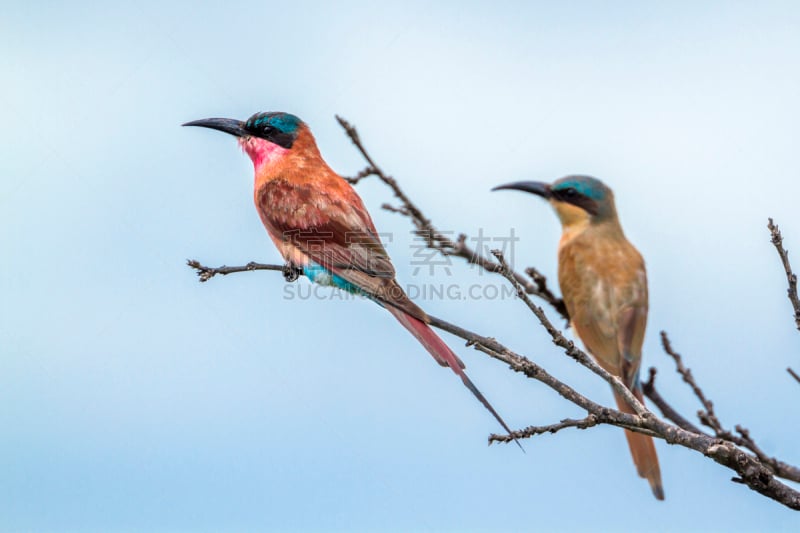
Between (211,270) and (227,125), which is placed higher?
(227,125)

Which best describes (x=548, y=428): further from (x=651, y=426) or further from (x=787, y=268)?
(x=787, y=268)

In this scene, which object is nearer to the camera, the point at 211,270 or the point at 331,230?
the point at 211,270

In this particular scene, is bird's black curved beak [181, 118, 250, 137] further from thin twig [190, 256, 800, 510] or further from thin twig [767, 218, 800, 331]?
thin twig [767, 218, 800, 331]

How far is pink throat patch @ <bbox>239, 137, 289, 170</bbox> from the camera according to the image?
4.38m

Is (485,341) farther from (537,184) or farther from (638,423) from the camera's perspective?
(537,184)

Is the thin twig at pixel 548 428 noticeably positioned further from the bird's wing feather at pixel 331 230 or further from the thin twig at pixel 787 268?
the bird's wing feather at pixel 331 230

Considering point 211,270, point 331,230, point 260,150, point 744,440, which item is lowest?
point 744,440

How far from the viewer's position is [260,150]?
4406 millimetres

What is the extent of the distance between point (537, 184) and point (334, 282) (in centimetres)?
94

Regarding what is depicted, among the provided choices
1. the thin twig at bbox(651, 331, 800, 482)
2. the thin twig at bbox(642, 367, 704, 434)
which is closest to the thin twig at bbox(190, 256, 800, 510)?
the thin twig at bbox(651, 331, 800, 482)

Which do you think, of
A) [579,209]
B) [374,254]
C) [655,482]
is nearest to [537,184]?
[579,209]

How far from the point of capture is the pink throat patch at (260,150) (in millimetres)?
4383

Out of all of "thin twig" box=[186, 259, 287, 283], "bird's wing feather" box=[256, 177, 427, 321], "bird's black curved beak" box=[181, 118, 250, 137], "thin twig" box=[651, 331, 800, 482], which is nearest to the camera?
"thin twig" box=[651, 331, 800, 482]

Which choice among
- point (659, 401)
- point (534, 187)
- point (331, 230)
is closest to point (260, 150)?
point (331, 230)
